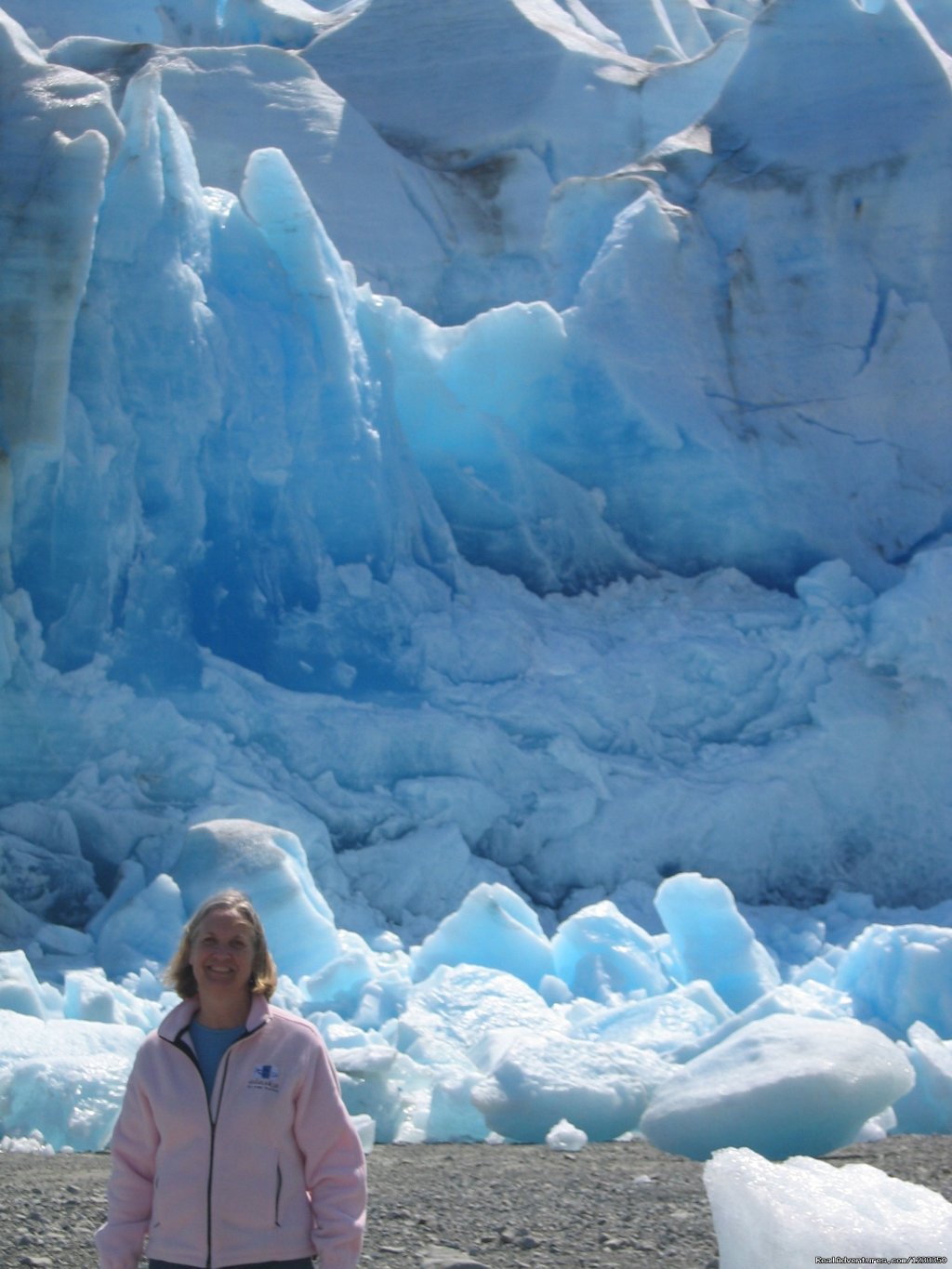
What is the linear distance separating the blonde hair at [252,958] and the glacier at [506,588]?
9.41 feet

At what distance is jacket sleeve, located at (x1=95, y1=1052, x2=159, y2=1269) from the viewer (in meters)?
2.06

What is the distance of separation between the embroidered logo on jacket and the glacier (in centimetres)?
294

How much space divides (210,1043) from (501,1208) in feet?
5.21

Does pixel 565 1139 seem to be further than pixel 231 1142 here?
Yes

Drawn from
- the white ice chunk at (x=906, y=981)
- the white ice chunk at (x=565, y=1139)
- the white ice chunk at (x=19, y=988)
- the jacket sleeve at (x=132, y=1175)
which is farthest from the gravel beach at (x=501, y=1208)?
the white ice chunk at (x=906, y=981)

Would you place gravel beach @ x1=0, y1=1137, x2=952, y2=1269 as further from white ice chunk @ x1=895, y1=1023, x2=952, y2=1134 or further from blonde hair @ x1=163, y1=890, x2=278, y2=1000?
blonde hair @ x1=163, y1=890, x2=278, y2=1000

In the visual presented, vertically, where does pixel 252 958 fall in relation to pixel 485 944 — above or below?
above

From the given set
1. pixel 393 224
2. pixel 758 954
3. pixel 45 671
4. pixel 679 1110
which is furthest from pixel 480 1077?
pixel 393 224

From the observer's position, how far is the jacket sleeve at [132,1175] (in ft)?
6.75

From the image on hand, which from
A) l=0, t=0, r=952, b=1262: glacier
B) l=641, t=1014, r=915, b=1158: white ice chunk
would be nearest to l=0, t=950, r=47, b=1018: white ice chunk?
l=0, t=0, r=952, b=1262: glacier

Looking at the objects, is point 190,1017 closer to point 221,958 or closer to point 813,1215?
point 221,958

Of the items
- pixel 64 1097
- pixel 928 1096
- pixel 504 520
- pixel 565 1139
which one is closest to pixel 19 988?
pixel 64 1097

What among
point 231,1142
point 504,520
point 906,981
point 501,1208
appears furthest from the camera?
point 504,520

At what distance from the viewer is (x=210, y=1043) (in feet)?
6.85
